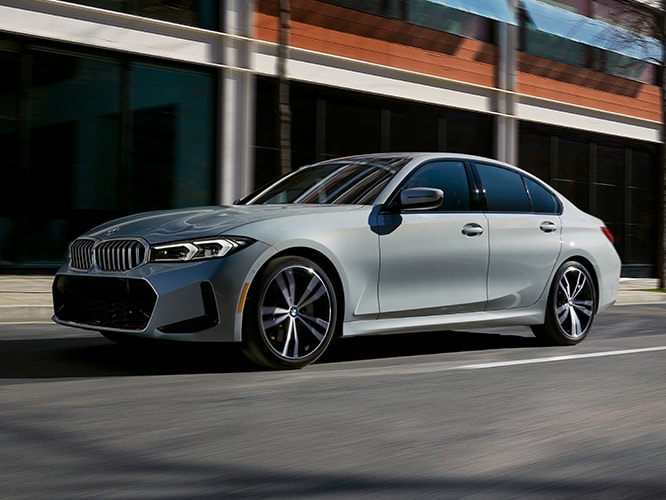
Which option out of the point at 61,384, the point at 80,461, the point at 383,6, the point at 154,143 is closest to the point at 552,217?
the point at 61,384

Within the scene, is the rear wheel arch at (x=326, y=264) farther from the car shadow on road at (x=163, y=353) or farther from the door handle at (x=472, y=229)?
the door handle at (x=472, y=229)

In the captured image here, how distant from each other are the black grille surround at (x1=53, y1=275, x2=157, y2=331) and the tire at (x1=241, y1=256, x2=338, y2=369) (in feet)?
1.99

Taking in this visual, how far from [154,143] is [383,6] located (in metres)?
6.54

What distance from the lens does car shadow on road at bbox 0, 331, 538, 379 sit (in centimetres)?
627

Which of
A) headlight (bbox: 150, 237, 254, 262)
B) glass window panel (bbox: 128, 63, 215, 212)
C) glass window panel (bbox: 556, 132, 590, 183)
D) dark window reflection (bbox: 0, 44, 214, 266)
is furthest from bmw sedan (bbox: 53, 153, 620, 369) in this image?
glass window panel (bbox: 556, 132, 590, 183)

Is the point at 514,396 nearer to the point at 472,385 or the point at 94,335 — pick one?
the point at 472,385

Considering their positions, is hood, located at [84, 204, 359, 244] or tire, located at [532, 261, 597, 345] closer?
hood, located at [84, 204, 359, 244]

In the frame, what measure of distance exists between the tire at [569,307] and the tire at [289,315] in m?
2.40

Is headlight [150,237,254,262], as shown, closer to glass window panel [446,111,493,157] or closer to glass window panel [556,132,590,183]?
glass window panel [446,111,493,157]

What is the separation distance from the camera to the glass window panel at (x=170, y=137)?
55.6 feet

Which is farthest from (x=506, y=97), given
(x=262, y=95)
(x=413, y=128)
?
(x=262, y=95)

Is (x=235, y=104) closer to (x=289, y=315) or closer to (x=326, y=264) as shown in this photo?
(x=326, y=264)

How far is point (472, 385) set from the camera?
6008 mm

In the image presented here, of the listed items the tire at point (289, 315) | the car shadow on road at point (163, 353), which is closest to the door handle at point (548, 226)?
the car shadow on road at point (163, 353)
